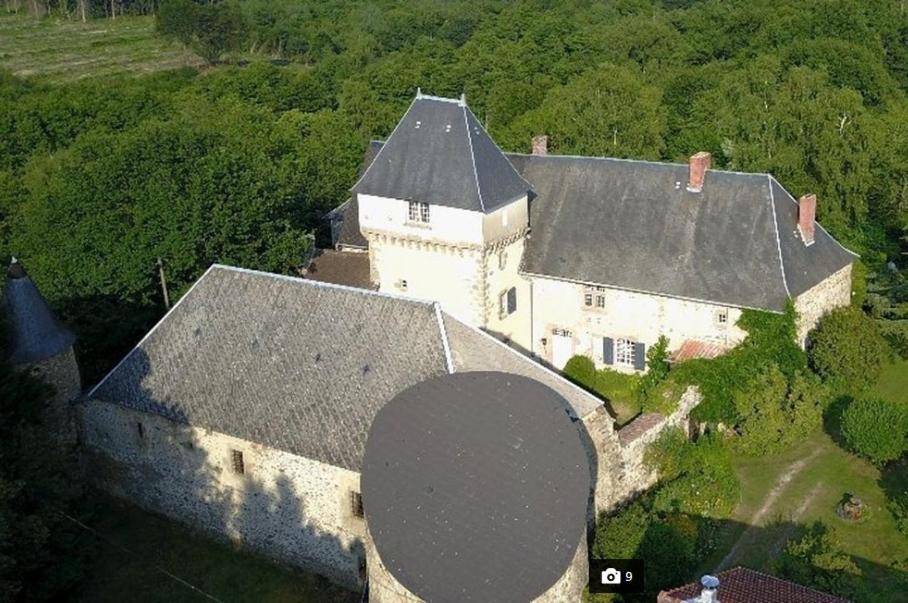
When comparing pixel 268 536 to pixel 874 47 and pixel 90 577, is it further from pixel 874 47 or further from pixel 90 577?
pixel 874 47

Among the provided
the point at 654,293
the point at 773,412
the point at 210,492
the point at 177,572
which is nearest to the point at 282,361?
the point at 210,492

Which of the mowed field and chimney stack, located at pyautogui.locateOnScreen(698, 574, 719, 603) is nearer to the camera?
A: chimney stack, located at pyautogui.locateOnScreen(698, 574, 719, 603)

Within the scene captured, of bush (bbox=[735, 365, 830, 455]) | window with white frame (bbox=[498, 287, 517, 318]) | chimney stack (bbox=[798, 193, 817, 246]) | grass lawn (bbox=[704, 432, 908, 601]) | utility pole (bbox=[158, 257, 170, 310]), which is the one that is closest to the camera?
grass lawn (bbox=[704, 432, 908, 601])

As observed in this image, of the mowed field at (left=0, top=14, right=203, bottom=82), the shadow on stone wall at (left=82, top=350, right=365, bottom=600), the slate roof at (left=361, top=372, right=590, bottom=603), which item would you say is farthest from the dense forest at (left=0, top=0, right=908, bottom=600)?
the slate roof at (left=361, top=372, right=590, bottom=603)

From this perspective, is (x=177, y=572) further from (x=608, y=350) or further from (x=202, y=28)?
(x=202, y=28)

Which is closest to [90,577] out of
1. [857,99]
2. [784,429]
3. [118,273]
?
[118,273]

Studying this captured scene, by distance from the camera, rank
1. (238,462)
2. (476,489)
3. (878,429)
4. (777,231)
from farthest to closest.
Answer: (777,231) → (878,429) → (238,462) → (476,489)

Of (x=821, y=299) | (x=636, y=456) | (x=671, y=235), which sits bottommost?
(x=636, y=456)

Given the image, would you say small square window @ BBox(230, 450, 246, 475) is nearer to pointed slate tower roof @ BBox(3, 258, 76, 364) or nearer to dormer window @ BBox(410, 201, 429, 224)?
pointed slate tower roof @ BBox(3, 258, 76, 364)
